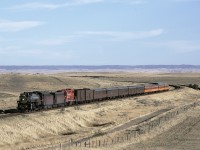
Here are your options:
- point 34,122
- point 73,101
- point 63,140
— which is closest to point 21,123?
point 34,122

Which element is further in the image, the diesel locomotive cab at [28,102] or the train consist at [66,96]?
the train consist at [66,96]

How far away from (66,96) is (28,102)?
12.8 meters

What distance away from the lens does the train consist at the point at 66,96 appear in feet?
194

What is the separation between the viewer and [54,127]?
5372cm

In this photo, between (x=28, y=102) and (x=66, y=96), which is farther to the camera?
(x=66, y=96)

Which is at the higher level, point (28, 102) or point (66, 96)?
point (28, 102)

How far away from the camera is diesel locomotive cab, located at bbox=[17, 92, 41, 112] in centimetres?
5868

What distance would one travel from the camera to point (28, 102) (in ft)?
194

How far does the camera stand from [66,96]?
7119 cm

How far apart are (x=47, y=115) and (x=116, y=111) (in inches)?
837

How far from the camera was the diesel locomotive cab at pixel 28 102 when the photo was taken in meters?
58.7

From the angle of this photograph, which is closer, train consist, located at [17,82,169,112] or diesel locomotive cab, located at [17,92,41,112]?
diesel locomotive cab, located at [17,92,41,112]

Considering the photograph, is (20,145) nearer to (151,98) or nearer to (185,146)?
(185,146)

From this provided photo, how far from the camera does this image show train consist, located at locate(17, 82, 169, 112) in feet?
194
